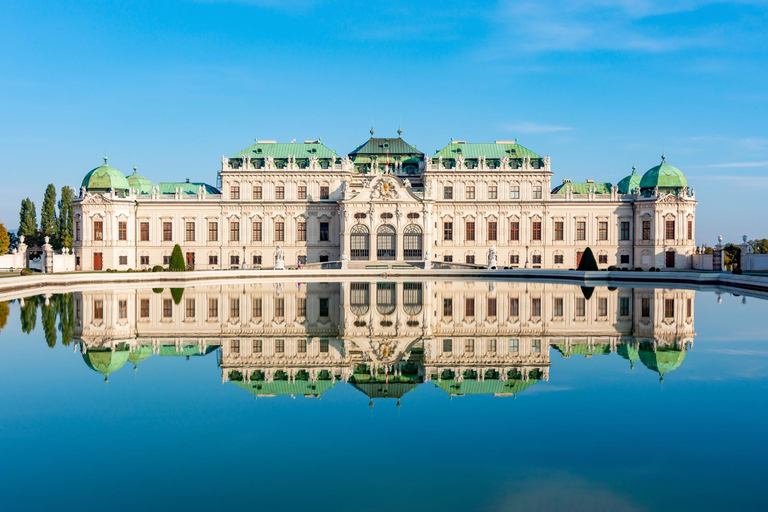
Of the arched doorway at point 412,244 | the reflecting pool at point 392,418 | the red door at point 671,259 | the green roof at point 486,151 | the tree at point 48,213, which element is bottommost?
the reflecting pool at point 392,418

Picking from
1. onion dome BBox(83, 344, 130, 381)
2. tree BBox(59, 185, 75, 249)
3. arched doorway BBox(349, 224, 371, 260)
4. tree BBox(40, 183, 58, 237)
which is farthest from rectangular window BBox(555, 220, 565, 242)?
tree BBox(40, 183, 58, 237)

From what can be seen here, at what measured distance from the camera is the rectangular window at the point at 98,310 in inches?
1145

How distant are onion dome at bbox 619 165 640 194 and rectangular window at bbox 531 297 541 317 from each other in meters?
49.4

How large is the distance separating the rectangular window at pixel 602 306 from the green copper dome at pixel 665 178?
44128 millimetres

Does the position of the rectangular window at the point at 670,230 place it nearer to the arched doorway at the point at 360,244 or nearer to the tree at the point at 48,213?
the arched doorway at the point at 360,244

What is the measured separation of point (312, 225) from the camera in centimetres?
7675

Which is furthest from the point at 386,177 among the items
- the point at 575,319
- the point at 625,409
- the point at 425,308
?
the point at 625,409

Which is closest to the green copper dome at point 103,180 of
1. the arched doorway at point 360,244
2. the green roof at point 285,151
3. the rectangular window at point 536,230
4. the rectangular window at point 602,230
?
the green roof at point 285,151

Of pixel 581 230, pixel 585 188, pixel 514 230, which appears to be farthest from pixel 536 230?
pixel 585 188

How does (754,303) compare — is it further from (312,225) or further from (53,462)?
(312,225)

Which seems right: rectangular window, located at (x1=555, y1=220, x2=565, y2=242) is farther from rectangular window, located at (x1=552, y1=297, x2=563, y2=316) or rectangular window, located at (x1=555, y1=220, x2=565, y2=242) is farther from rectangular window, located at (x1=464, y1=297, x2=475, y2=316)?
rectangular window, located at (x1=464, y1=297, x2=475, y2=316)

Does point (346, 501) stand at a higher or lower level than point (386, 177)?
lower

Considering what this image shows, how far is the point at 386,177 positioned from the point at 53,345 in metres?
54.6

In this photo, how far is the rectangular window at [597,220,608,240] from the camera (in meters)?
77.1
